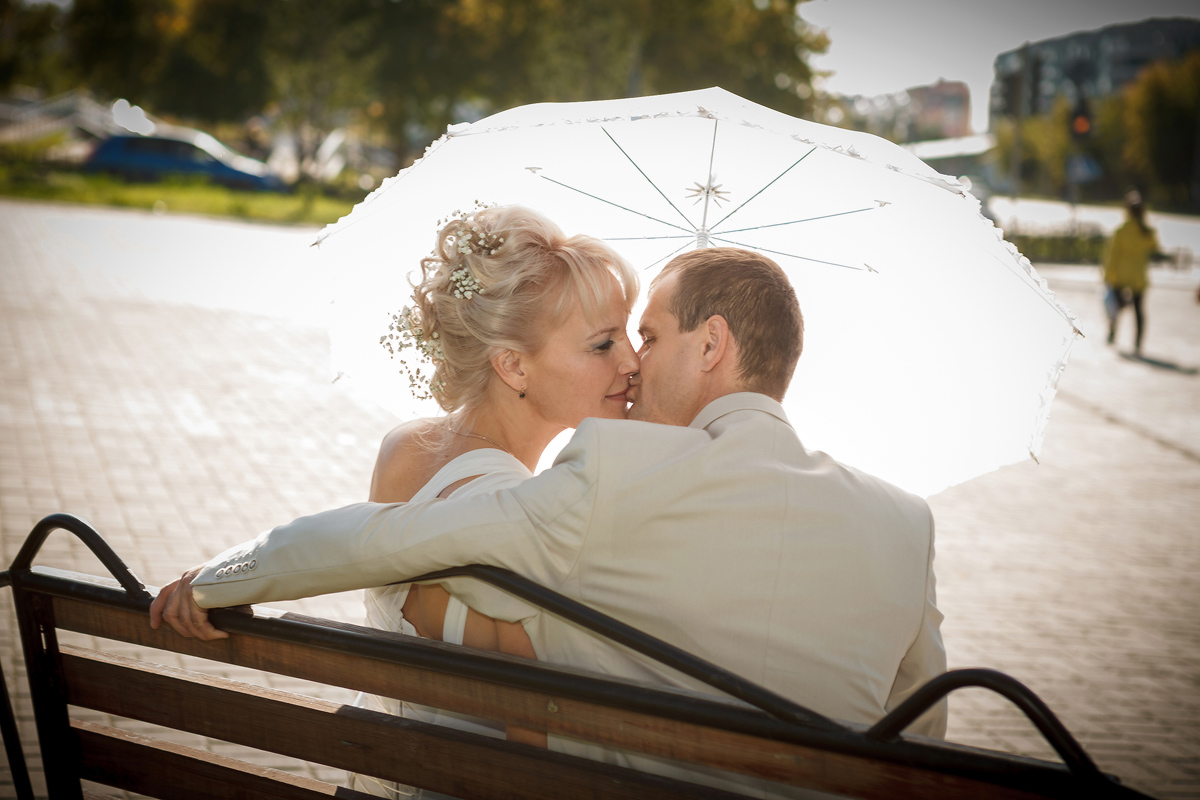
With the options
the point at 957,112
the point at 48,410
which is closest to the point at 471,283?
the point at 48,410

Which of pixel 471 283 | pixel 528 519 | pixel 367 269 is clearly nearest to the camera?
pixel 528 519

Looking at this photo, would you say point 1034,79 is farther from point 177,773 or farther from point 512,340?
point 177,773

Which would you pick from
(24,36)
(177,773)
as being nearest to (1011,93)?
(177,773)

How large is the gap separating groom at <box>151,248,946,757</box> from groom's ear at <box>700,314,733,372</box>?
0.24 m

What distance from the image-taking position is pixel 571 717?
67.8 inches

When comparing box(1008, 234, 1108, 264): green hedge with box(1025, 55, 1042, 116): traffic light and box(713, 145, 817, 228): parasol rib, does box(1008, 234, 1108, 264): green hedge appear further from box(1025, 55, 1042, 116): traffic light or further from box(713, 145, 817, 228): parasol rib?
box(713, 145, 817, 228): parasol rib

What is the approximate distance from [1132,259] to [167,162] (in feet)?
102

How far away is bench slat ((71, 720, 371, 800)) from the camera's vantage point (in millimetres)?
1980

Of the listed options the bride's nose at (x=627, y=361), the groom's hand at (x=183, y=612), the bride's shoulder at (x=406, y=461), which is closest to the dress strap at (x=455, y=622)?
the groom's hand at (x=183, y=612)

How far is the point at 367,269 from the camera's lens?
10.4 ft

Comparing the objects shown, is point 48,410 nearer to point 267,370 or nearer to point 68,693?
point 267,370

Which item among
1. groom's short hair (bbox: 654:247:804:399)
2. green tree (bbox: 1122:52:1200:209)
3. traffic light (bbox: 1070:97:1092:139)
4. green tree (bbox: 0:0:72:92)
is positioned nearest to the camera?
groom's short hair (bbox: 654:247:804:399)

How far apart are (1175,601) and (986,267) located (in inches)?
170

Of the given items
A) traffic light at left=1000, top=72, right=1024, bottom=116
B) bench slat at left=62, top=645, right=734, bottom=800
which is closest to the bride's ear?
bench slat at left=62, top=645, right=734, bottom=800
